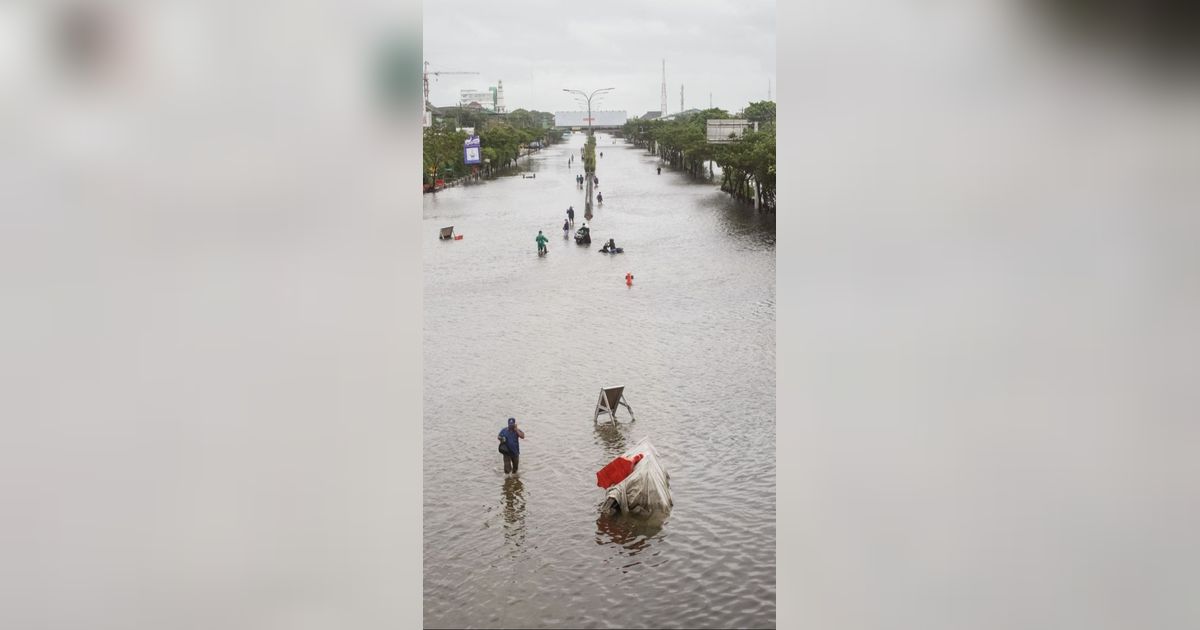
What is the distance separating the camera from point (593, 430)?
7809mm

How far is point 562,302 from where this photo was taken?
507 inches

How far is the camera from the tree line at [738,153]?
2017 cm

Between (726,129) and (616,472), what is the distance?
19713mm

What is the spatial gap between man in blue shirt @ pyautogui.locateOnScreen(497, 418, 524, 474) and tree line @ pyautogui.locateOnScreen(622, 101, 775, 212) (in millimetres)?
12797

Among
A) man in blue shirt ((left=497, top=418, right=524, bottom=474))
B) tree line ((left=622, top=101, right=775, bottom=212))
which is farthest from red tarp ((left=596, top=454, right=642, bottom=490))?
tree line ((left=622, top=101, right=775, bottom=212))

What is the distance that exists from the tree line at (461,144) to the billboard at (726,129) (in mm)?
7386

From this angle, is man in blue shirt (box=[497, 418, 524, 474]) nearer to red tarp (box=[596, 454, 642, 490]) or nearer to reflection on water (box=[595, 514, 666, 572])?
red tarp (box=[596, 454, 642, 490])

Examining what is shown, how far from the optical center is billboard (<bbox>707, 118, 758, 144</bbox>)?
80.4 feet

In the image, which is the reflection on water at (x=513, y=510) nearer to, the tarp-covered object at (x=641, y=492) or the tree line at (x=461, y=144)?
the tarp-covered object at (x=641, y=492)

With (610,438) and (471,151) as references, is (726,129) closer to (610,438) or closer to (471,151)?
(471,151)
